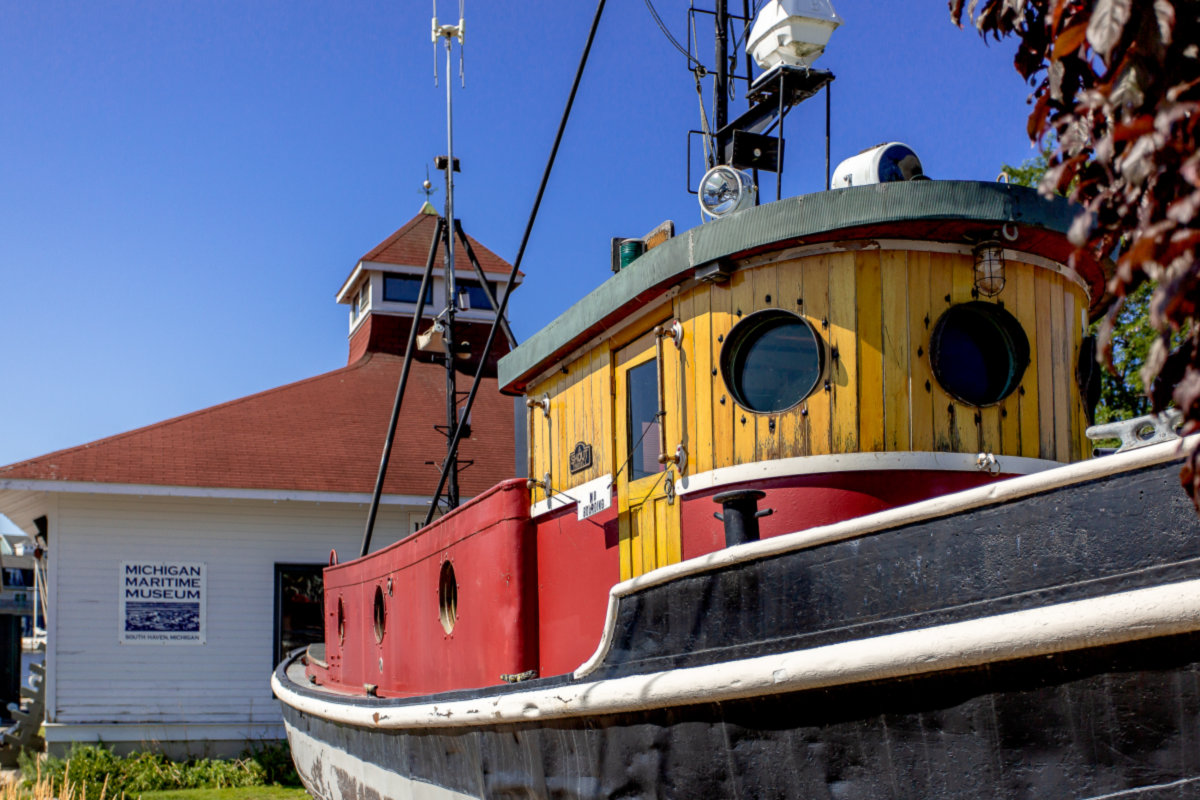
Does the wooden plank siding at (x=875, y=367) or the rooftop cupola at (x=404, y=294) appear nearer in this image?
the wooden plank siding at (x=875, y=367)

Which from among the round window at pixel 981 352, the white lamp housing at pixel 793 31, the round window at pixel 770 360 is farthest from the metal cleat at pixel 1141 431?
the white lamp housing at pixel 793 31

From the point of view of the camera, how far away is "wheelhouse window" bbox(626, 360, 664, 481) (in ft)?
17.7

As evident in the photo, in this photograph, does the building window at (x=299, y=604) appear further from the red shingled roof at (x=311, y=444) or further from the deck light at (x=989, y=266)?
the deck light at (x=989, y=266)

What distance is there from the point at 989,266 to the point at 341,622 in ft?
24.8

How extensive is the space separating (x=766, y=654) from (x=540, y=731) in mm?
1457

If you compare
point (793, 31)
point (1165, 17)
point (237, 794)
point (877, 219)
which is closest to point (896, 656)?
point (877, 219)

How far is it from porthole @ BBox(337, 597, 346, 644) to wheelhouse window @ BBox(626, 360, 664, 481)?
5740mm

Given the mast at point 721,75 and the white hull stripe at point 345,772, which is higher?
the mast at point 721,75

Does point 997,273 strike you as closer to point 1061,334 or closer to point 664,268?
point 1061,334

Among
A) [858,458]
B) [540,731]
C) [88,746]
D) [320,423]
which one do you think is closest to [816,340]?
[858,458]

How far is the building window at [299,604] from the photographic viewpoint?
592 inches

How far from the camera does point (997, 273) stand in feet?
15.4

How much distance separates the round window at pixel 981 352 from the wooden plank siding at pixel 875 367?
0.04m

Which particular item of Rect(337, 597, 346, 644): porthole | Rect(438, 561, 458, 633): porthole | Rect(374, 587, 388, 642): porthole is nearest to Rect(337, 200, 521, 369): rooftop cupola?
Result: Rect(337, 597, 346, 644): porthole
